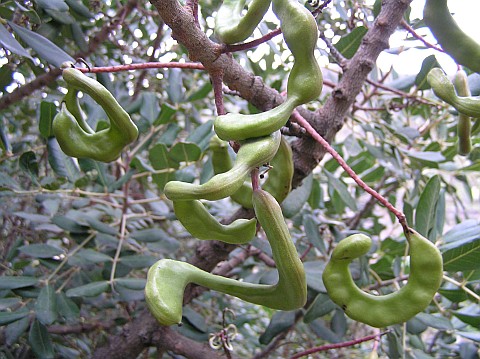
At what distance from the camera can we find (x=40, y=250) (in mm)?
891

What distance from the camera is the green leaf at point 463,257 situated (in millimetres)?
684

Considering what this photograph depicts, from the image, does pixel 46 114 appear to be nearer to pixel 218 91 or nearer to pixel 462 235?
pixel 218 91

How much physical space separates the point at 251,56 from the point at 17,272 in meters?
0.74

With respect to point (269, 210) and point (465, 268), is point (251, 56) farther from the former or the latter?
point (269, 210)

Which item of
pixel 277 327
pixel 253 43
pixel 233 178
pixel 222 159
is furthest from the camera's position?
pixel 277 327

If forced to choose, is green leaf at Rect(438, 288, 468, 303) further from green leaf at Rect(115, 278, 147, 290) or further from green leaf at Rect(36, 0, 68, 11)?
green leaf at Rect(36, 0, 68, 11)

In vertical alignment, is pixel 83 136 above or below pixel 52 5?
below

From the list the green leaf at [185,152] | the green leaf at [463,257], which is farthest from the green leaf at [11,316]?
the green leaf at [463,257]

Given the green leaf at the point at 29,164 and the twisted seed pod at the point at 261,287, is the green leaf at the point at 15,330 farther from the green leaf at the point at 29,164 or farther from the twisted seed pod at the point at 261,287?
the twisted seed pod at the point at 261,287

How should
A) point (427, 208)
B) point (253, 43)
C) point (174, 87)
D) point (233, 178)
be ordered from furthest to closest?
point (174, 87) → point (427, 208) → point (253, 43) → point (233, 178)

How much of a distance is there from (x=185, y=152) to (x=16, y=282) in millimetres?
372

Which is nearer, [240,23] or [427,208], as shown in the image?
[240,23]

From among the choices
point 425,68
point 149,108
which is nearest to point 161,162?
point 149,108

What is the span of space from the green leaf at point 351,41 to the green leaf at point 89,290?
0.60 m
